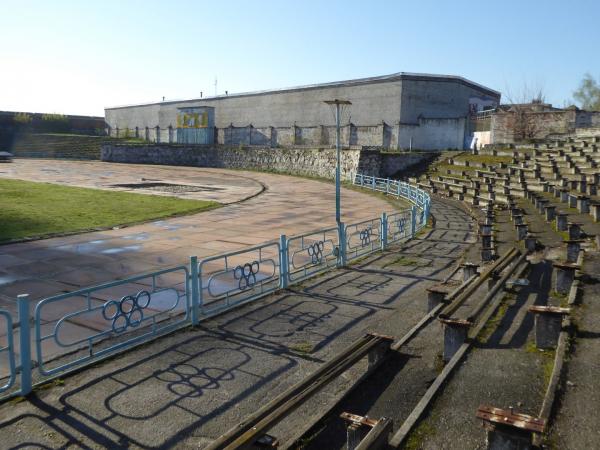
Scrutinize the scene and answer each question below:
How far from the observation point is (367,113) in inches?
1828

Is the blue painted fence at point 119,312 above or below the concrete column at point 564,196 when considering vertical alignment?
below

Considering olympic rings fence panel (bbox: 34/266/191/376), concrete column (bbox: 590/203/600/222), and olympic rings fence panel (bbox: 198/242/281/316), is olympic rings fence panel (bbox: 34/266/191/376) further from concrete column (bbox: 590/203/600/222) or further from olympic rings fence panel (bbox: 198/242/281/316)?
concrete column (bbox: 590/203/600/222)

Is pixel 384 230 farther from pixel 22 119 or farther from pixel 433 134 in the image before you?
pixel 22 119

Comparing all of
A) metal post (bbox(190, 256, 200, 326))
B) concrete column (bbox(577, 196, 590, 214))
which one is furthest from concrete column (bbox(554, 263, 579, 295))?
concrete column (bbox(577, 196, 590, 214))

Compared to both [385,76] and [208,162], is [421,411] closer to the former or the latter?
[385,76]

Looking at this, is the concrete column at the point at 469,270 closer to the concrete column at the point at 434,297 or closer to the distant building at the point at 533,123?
the concrete column at the point at 434,297

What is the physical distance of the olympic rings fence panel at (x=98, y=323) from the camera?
6.51m

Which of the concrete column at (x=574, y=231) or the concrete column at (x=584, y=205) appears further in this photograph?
the concrete column at (x=584, y=205)

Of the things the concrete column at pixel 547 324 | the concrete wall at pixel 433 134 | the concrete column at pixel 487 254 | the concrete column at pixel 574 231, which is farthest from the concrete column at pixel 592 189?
the concrete wall at pixel 433 134

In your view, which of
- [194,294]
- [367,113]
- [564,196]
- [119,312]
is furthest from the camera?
[367,113]

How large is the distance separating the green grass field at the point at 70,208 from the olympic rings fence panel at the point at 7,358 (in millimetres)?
8852

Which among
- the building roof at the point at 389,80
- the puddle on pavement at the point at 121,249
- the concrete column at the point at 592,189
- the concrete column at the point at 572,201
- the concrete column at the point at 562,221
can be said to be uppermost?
the building roof at the point at 389,80

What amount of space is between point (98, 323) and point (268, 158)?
133 ft

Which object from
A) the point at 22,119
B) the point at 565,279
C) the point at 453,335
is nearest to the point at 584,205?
the point at 565,279
